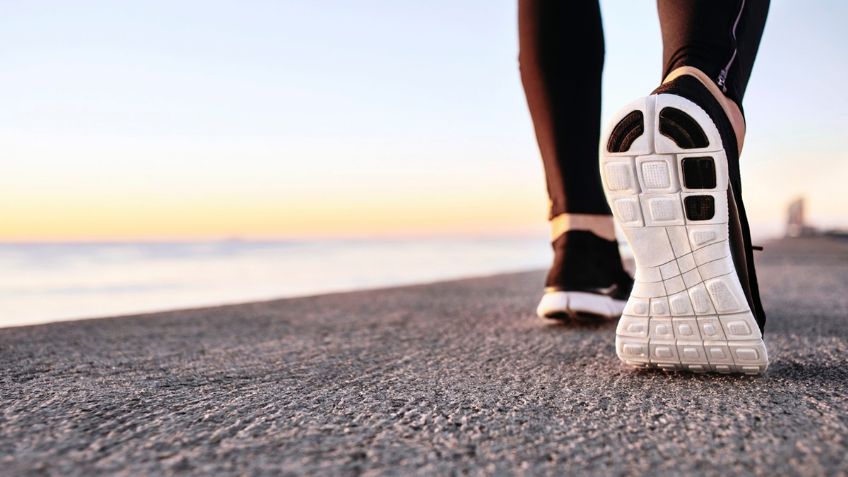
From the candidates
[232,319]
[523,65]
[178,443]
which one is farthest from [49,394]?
[523,65]

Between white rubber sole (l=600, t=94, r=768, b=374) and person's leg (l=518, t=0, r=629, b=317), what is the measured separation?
0.48 meters

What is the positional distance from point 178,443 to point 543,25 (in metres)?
1.13

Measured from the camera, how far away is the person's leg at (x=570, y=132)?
1.38 m

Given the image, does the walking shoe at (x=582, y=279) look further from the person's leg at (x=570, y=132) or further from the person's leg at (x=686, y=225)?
the person's leg at (x=686, y=225)

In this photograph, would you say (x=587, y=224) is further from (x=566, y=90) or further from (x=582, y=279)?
(x=566, y=90)

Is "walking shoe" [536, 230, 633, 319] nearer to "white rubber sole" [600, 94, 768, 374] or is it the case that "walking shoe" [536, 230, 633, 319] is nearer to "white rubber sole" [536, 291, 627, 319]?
"white rubber sole" [536, 291, 627, 319]

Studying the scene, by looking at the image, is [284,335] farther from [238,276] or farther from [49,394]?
[238,276]

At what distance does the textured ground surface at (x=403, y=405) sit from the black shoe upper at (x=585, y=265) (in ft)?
0.33

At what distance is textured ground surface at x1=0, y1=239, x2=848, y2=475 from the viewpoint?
564mm

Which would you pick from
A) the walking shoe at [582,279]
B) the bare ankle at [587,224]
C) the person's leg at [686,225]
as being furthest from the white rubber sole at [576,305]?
the person's leg at [686,225]

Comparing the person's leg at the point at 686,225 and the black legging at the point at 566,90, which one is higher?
the black legging at the point at 566,90

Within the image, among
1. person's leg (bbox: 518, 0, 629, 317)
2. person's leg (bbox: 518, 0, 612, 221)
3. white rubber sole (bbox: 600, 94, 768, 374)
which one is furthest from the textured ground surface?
person's leg (bbox: 518, 0, 612, 221)

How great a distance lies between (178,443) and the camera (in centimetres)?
61

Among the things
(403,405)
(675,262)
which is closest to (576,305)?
(675,262)
